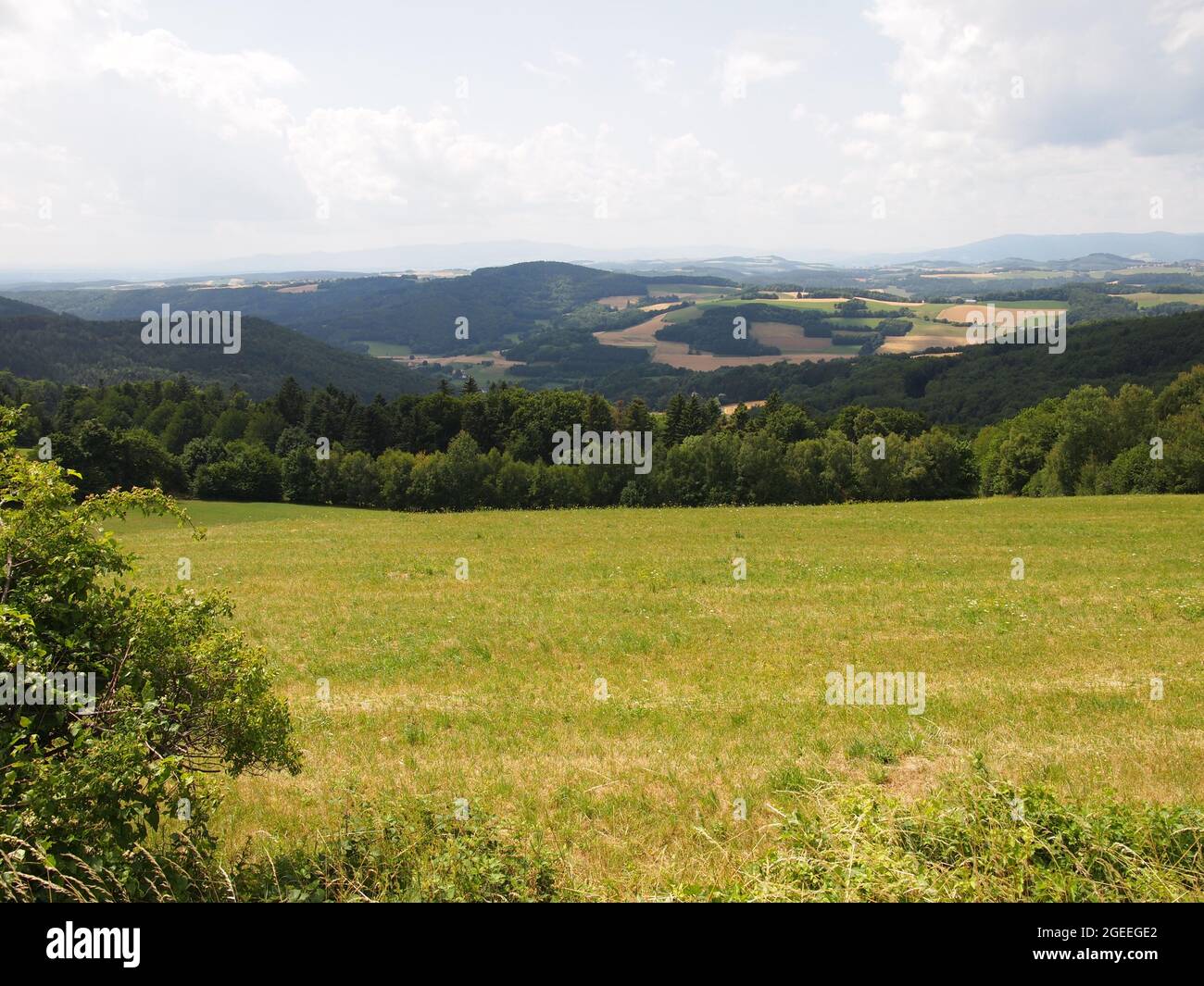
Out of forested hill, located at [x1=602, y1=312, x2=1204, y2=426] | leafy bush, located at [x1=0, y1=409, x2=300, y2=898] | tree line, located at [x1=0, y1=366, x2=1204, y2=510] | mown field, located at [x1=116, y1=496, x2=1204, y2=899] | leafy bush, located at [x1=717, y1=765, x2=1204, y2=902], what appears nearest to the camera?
leafy bush, located at [x1=0, y1=409, x2=300, y2=898]

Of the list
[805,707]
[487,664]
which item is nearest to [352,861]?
[805,707]

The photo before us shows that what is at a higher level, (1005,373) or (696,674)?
(1005,373)

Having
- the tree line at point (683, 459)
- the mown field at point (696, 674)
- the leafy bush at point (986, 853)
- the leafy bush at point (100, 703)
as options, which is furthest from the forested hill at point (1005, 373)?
the leafy bush at point (100, 703)

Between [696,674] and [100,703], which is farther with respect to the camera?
[696,674]

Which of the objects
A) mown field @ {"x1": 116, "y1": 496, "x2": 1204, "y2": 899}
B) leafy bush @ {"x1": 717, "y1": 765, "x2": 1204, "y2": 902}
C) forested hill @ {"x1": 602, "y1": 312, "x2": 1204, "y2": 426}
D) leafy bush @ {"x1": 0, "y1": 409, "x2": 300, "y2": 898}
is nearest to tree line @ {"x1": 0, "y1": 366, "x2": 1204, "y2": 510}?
mown field @ {"x1": 116, "y1": 496, "x2": 1204, "y2": 899}

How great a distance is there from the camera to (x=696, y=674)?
16.2 m

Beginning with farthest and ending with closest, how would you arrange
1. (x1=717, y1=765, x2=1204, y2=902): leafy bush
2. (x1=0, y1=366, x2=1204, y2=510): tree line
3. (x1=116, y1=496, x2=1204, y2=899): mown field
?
(x1=0, y1=366, x2=1204, y2=510): tree line
(x1=116, y1=496, x2=1204, y2=899): mown field
(x1=717, y1=765, x2=1204, y2=902): leafy bush

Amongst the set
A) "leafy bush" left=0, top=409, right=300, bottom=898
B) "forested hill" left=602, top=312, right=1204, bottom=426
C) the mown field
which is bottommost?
the mown field

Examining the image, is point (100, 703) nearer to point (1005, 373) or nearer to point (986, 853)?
point (986, 853)

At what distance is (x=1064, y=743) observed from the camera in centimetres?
1141

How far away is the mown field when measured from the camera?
957 centimetres

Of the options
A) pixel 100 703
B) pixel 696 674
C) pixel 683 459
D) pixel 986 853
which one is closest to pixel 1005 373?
pixel 683 459

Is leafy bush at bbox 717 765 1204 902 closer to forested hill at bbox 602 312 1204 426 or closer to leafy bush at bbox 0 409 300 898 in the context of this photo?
leafy bush at bbox 0 409 300 898

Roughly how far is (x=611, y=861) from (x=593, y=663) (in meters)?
9.30
